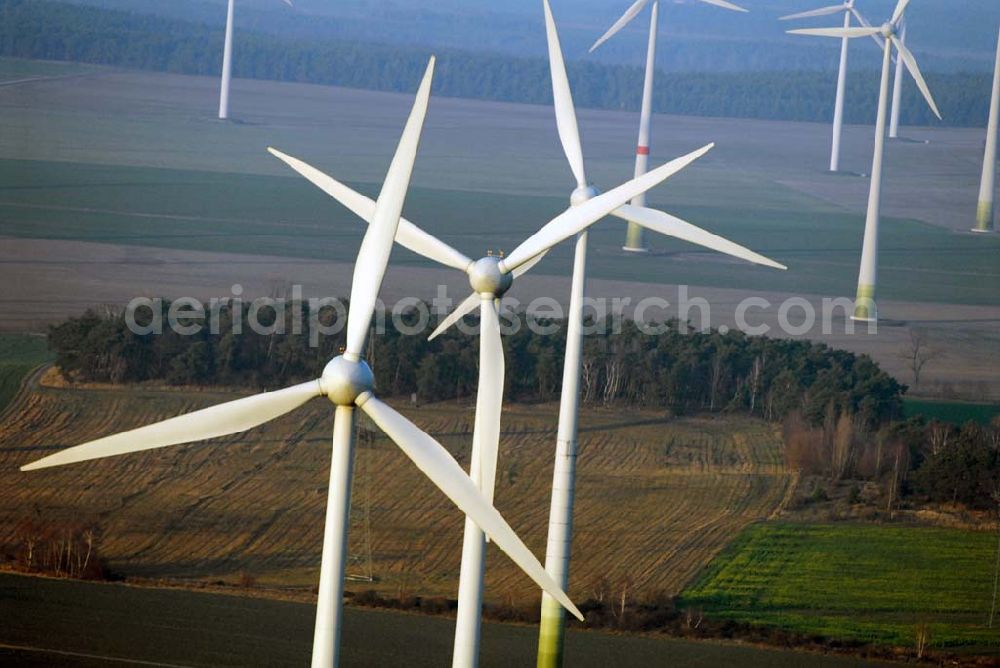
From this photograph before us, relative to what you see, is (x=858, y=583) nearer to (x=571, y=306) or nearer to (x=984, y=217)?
(x=571, y=306)

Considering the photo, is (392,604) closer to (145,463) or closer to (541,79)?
(145,463)

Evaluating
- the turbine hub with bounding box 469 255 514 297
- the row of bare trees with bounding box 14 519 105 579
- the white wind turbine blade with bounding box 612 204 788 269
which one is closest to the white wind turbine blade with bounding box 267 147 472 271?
the turbine hub with bounding box 469 255 514 297

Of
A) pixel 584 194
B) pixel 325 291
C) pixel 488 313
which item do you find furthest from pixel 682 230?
pixel 325 291

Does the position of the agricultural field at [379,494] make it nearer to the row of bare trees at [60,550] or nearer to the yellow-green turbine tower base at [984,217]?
the row of bare trees at [60,550]

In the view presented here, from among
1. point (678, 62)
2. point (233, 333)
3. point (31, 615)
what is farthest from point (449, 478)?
point (678, 62)

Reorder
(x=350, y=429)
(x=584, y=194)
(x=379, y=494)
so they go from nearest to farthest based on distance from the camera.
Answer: (x=350, y=429), (x=584, y=194), (x=379, y=494)

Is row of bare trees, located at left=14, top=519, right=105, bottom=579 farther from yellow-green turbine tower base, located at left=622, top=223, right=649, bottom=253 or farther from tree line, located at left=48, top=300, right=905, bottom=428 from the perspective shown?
yellow-green turbine tower base, located at left=622, top=223, right=649, bottom=253
